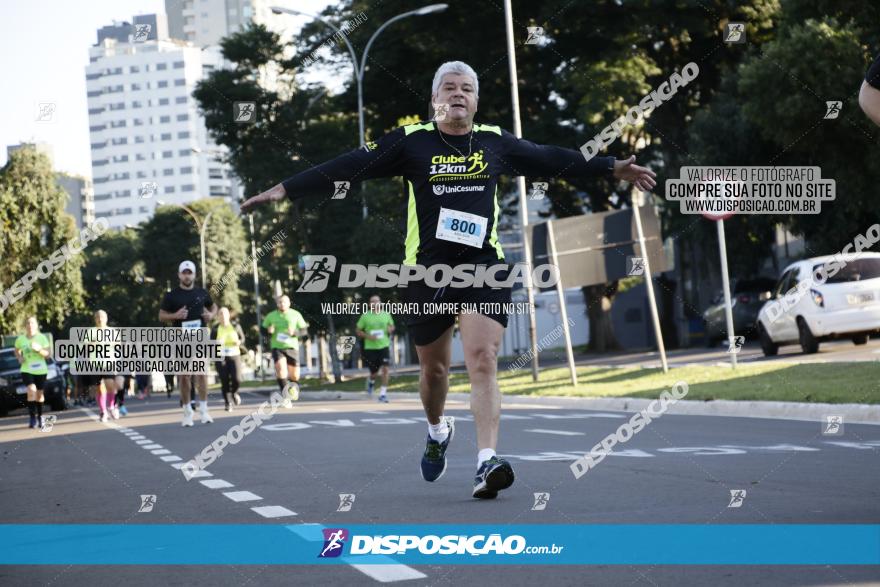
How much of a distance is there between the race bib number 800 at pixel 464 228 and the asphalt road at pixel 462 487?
1.43m

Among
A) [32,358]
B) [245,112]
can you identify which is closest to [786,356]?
[32,358]

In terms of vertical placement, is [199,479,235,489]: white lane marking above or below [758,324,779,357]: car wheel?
below

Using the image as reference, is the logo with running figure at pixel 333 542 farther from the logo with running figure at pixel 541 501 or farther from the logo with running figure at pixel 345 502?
the logo with running figure at pixel 541 501

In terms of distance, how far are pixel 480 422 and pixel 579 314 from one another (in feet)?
258

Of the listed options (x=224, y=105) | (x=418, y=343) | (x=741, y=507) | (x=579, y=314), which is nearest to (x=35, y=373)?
(x=418, y=343)

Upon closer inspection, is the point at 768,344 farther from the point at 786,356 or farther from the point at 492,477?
the point at 492,477

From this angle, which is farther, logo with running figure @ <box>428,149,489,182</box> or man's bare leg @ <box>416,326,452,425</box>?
man's bare leg @ <box>416,326,452,425</box>

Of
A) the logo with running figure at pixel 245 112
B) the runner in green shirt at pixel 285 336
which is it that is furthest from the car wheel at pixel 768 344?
the logo with running figure at pixel 245 112

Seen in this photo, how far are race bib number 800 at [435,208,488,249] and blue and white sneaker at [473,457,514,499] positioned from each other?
47.2 inches

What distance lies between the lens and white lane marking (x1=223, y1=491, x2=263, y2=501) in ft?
29.3

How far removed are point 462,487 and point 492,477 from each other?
1.12 m

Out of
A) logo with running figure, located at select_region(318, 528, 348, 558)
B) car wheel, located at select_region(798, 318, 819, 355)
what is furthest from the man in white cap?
logo with running figure, located at select_region(318, 528, 348, 558)

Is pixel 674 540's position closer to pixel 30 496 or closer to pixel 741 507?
pixel 741 507

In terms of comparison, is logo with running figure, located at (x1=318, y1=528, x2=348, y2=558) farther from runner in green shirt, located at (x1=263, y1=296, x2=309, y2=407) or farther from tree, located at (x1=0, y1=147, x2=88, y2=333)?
tree, located at (x1=0, y1=147, x2=88, y2=333)
